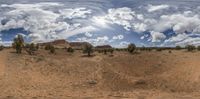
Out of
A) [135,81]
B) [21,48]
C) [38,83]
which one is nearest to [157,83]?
[135,81]

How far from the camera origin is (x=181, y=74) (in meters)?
50.4

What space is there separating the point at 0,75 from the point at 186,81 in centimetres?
2173

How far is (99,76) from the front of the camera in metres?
50.0

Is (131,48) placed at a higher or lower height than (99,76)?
higher

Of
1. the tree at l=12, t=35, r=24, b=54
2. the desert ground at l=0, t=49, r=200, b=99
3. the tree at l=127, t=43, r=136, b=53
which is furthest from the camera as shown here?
the tree at l=127, t=43, r=136, b=53

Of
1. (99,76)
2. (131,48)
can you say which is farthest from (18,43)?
(131,48)

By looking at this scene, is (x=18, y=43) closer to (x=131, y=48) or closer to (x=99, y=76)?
(x=99, y=76)

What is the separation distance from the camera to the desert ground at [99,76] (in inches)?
1711

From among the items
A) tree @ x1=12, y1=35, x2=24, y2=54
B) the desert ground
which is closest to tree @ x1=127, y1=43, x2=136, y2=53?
the desert ground

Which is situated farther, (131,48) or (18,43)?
(131,48)

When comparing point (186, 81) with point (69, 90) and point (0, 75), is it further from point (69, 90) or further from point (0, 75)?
point (0, 75)

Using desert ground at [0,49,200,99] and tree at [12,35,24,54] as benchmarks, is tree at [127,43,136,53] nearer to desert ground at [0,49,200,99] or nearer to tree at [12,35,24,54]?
desert ground at [0,49,200,99]

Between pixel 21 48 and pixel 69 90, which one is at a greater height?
pixel 21 48

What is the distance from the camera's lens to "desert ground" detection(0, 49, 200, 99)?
43.5 meters
